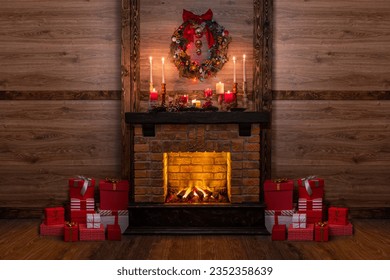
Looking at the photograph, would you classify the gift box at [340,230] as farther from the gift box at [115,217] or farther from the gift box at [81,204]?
the gift box at [81,204]

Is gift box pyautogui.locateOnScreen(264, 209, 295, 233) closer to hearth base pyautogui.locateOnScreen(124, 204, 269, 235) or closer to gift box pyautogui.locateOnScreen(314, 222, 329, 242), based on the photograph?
hearth base pyautogui.locateOnScreen(124, 204, 269, 235)

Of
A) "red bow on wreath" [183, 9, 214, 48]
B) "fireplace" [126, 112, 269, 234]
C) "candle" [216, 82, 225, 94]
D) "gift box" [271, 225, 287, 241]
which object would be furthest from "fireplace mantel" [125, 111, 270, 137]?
"gift box" [271, 225, 287, 241]

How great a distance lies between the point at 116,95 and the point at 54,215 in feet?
4.62

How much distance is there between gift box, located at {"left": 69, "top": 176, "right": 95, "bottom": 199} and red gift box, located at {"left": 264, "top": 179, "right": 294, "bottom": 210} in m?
1.74

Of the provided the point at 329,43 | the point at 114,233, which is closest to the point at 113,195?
the point at 114,233

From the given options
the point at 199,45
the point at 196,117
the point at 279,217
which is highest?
the point at 199,45

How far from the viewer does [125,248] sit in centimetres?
401

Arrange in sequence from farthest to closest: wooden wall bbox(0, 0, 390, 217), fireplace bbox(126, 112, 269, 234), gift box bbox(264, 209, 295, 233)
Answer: wooden wall bbox(0, 0, 390, 217)
gift box bbox(264, 209, 295, 233)
fireplace bbox(126, 112, 269, 234)

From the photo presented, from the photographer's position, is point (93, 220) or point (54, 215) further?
point (54, 215)

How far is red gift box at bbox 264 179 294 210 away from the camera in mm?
4625

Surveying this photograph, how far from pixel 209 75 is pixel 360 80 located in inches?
63.6

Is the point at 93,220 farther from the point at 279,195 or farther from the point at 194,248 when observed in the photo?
the point at 279,195

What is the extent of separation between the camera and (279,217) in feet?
15.2
